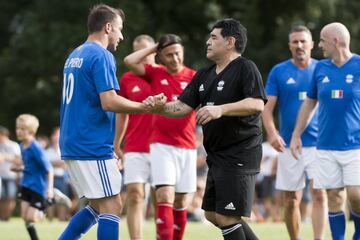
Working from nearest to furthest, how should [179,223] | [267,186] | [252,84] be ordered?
[252,84]
[179,223]
[267,186]

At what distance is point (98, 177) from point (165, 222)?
217cm

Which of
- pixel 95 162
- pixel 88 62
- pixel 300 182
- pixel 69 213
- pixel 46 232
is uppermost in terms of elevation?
pixel 88 62

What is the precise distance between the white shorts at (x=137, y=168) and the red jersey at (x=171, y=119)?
1.90 ft

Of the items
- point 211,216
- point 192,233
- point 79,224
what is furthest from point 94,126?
point 192,233

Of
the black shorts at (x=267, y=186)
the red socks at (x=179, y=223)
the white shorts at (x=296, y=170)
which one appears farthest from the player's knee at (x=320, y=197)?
the black shorts at (x=267, y=186)

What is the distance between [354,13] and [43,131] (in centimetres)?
1190

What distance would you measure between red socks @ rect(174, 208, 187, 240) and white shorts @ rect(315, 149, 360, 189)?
5.70 feet

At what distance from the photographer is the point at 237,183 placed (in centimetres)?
809

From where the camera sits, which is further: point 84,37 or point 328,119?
point 84,37

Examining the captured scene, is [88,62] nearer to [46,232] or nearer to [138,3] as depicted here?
[46,232]

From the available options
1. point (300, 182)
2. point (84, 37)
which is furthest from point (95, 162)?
point (84, 37)

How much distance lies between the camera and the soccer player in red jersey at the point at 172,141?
10672 millimetres

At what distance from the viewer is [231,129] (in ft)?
27.0

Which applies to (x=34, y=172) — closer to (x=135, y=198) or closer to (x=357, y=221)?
(x=135, y=198)
